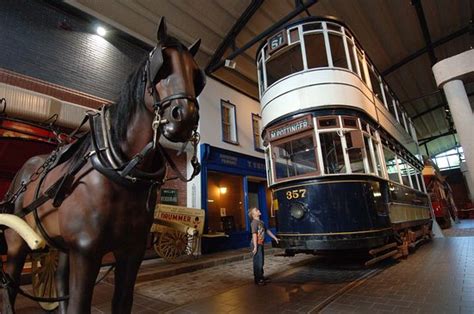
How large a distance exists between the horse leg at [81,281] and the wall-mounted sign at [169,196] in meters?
6.69

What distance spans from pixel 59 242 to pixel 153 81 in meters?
1.22

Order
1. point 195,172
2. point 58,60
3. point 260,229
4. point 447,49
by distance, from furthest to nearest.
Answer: point 447,49 → point 58,60 → point 260,229 → point 195,172

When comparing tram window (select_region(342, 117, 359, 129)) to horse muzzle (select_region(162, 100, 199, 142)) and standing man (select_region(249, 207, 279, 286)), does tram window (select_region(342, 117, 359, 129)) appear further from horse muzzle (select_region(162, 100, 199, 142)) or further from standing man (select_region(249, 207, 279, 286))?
horse muzzle (select_region(162, 100, 199, 142))

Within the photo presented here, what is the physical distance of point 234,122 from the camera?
35.9 ft

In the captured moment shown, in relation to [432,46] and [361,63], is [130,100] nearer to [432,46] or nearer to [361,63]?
[361,63]

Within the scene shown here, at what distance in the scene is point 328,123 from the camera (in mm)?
5562

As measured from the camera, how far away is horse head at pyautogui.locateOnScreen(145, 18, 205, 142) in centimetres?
128

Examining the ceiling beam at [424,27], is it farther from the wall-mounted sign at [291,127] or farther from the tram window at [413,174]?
the wall-mounted sign at [291,127]

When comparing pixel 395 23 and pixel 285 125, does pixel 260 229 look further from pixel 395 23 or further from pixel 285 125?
pixel 395 23

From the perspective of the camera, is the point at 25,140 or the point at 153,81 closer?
the point at 153,81

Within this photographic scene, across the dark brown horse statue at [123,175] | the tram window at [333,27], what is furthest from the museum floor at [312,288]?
the tram window at [333,27]

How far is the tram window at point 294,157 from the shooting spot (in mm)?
5637

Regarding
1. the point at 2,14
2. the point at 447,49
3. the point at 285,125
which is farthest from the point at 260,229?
the point at 447,49

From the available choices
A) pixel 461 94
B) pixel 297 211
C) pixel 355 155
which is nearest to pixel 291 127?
pixel 355 155
